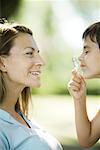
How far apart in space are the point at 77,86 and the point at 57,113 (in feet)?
24.5

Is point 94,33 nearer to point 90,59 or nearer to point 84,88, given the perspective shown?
point 90,59

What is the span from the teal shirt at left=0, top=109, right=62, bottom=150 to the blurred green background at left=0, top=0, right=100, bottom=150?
628cm

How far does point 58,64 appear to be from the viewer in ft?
35.3

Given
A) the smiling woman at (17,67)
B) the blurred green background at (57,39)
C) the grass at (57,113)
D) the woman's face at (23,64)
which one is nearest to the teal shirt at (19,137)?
the smiling woman at (17,67)

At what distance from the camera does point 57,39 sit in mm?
9953

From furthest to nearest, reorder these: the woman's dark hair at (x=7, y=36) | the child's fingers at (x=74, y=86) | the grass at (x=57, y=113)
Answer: the grass at (x=57, y=113) → the child's fingers at (x=74, y=86) → the woman's dark hair at (x=7, y=36)

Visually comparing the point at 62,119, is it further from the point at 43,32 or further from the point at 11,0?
the point at 11,0

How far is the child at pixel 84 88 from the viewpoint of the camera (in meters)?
1.94

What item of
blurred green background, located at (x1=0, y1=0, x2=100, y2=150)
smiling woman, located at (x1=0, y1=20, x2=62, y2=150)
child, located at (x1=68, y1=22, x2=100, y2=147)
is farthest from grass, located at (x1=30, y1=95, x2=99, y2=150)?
smiling woman, located at (x1=0, y1=20, x2=62, y2=150)

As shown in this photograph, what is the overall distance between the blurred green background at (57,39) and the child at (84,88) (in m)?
5.99

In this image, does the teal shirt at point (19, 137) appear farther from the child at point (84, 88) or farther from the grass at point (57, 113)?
the grass at point (57, 113)

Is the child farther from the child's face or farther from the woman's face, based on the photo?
the woman's face

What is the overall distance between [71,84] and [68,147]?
3016mm

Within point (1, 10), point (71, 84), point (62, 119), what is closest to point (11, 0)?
point (1, 10)
